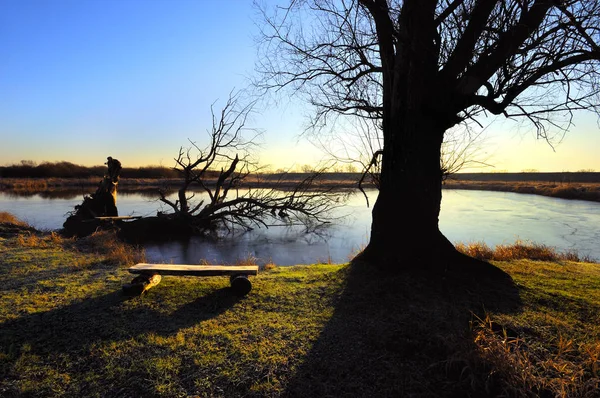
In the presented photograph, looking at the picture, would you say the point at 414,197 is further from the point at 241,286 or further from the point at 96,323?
the point at 96,323

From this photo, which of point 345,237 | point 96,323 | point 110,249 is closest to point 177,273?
point 96,323

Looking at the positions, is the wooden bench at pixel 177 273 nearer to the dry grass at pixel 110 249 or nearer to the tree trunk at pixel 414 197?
the tree trunk at pixel 414 197

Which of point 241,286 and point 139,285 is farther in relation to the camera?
point 241,286

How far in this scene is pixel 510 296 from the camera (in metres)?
4.83

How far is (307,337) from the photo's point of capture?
12.8 feet

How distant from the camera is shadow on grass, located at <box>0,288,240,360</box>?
3.83 m

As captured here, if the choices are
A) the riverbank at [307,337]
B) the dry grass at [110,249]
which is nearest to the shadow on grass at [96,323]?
the riverbank at [307,337]

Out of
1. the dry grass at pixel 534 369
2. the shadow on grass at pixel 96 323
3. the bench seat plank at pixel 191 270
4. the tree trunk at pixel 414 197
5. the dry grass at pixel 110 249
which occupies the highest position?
the tree trunk at pixel 414 197

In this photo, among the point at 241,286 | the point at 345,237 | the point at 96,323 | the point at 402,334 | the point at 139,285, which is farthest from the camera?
the point at 345,237

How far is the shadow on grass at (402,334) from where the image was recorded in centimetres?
313

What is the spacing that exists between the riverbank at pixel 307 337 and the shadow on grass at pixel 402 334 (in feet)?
0.04

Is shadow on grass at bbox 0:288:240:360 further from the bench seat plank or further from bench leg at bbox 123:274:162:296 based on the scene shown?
the bench seat plank

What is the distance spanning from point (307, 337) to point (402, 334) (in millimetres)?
976

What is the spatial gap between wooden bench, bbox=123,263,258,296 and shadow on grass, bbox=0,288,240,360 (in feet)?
0.44
